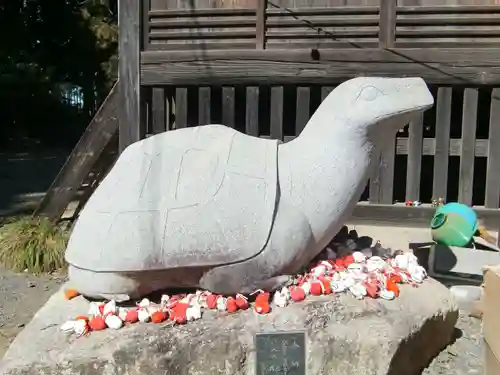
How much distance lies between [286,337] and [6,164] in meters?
12.8

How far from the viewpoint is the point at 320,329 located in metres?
3.20

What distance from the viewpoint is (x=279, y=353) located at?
313cm

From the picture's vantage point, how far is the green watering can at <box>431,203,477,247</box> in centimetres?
538

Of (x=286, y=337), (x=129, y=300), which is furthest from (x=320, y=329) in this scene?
(x=129, y=300)

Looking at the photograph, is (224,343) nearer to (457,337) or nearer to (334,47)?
(457,337)

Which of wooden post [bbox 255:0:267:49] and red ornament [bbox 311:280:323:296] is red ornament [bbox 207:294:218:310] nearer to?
red ornament [bbox 311:280:323:296]

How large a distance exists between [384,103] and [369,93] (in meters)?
0.10

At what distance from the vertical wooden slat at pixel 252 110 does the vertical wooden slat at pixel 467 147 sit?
2044 millimetres

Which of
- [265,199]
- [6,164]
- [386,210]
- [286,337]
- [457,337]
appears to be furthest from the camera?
[6,164]

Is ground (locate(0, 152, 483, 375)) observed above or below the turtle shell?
below

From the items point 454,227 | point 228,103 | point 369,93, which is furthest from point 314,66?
point 369,93

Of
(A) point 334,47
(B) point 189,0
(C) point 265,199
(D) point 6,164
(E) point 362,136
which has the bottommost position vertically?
(D) point 6,164

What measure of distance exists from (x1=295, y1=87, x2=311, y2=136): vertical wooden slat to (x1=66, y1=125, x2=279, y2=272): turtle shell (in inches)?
125

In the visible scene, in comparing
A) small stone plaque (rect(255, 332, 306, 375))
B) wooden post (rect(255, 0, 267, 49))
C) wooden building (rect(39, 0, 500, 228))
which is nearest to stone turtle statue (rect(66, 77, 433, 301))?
small stone plaque (rect(255, 332, 306, 375))
